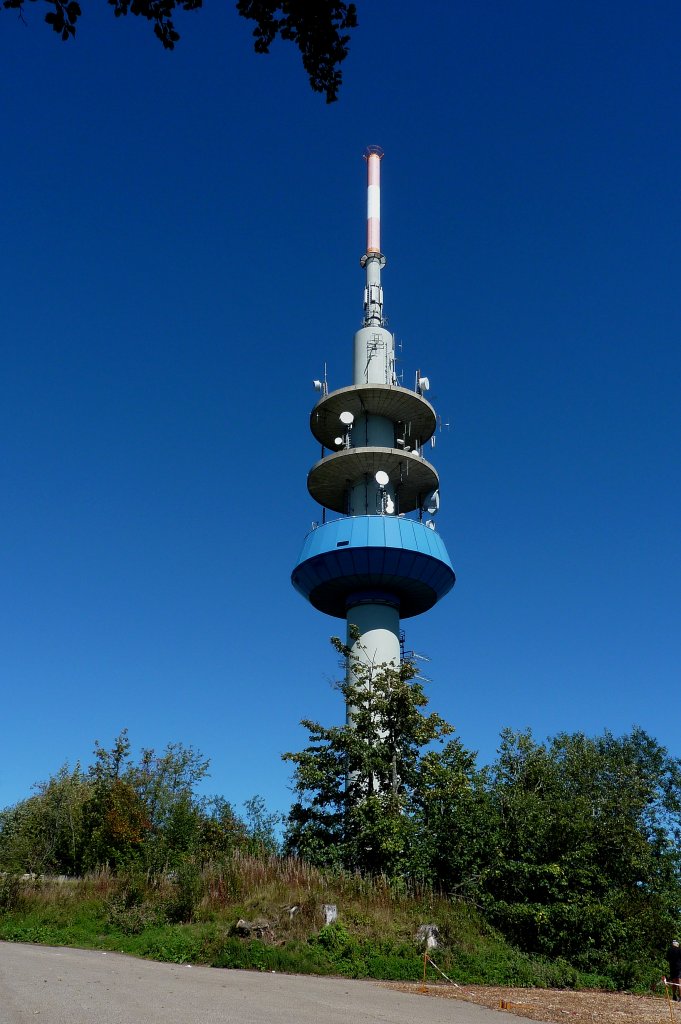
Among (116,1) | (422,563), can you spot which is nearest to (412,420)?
(422,563)

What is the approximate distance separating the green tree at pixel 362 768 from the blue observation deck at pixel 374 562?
7.64m

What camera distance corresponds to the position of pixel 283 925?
1900 cm

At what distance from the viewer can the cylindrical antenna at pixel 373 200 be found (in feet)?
153

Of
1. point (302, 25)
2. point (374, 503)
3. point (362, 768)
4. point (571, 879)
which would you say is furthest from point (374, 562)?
point (302, 25)

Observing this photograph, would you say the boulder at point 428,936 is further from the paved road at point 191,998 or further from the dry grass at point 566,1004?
the paved road at point 191,998

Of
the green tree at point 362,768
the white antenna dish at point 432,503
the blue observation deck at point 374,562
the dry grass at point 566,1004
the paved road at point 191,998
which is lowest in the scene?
the dry grass at point 566,1004

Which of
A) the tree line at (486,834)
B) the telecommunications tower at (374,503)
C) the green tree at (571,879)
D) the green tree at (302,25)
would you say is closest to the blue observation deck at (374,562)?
the telecommunications tower at (374,503)

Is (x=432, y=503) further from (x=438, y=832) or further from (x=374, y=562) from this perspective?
(x=438, y=832)

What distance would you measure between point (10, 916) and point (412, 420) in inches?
1054

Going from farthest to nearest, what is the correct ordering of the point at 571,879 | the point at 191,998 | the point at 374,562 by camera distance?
the point at 374,562 < the point at 571,879 < the point at 191,998

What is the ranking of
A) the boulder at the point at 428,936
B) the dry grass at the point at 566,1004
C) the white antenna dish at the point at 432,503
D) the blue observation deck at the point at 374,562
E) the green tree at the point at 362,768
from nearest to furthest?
the dry grass at the point at 566,1004
the boulder at the point at 428,936
the green tree at the point at 362,768
the blue observation deck at the point at 374,562
the white antenna dish at the point at 432,503

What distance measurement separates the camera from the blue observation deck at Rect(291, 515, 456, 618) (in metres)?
35.4

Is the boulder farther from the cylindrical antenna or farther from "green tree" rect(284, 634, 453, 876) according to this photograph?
the cylindrical antenna

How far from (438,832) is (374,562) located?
45.5ft
